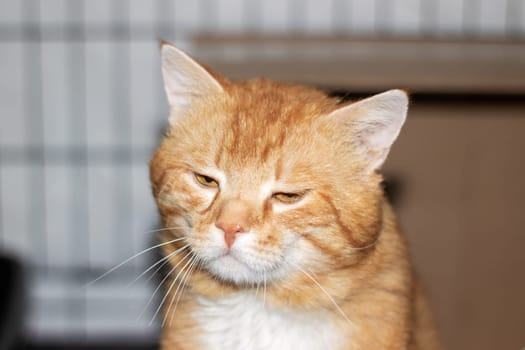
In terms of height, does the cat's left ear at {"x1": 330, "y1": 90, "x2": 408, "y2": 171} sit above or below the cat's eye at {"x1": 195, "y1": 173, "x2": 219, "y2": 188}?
above

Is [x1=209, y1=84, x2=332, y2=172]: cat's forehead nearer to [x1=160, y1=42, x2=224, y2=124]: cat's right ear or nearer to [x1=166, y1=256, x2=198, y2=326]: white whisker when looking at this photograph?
[x1=160, y1=42, x2=224, y2=124]: cat's right ear

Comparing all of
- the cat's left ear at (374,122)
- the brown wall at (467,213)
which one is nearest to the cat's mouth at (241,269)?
the cat's left ear at (374,122)

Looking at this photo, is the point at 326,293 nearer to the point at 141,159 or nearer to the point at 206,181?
the point at 206,181

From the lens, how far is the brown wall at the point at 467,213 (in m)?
2.83

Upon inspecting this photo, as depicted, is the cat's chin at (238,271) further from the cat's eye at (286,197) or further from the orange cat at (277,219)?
the cat's eye at (286,197)

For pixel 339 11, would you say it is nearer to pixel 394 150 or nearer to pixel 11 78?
pixel 394 150

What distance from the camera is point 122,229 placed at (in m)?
3.56

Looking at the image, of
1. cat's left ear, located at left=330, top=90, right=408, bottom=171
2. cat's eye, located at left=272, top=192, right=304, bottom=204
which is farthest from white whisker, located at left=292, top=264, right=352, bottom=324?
cat's left ear, located at left=330, top=90, right=408, bottom=171

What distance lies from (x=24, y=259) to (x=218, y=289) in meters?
2.10

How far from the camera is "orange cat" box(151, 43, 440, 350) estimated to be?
4.84ft

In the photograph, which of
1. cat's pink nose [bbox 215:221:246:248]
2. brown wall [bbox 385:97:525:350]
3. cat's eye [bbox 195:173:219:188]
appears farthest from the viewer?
brown wall [bbox 385:97:525:350]

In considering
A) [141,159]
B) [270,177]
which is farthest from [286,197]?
[141,159]

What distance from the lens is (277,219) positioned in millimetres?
1460

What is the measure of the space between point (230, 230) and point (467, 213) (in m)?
1.66
